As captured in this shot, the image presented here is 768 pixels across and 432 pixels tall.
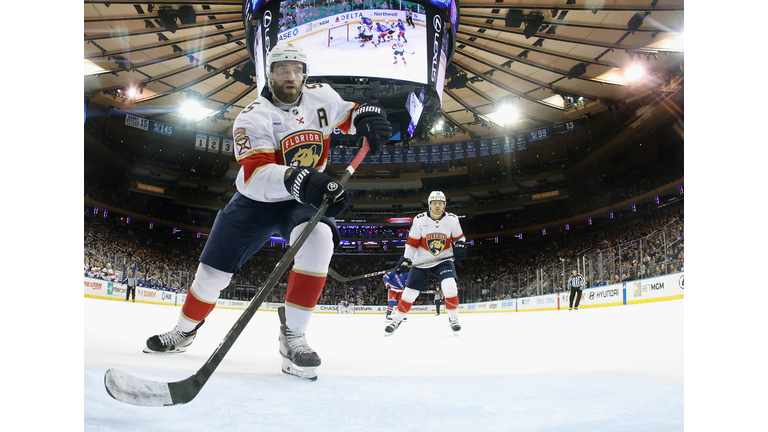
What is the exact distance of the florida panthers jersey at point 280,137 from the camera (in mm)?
1537

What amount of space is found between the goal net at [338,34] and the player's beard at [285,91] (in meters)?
3.56

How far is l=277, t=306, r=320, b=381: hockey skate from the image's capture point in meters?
1.50

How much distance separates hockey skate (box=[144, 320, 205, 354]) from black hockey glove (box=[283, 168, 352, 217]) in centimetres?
92

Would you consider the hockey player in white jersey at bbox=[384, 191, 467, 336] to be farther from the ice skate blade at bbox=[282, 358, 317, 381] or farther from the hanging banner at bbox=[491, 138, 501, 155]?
the hanging banner at bbox=[491, 138, 501, 155]

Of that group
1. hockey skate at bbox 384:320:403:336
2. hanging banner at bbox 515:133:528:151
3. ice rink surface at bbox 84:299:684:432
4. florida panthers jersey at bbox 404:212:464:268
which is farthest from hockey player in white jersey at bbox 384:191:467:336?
hanging banner at bbox 515:133:528:151

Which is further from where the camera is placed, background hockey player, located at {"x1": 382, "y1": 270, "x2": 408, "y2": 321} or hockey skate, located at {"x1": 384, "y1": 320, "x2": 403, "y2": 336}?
background hockey player, located at {"x1": 382, "y1": 270, "x2": 408, "y2": 321}

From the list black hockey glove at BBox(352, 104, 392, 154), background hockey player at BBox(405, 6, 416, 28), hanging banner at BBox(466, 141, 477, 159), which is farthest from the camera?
hanging banner at BBox(466, 141, 477, 159)

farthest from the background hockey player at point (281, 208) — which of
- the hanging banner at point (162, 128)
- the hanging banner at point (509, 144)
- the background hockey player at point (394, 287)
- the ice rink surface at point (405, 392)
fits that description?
the hanging banner at point (509, 144)

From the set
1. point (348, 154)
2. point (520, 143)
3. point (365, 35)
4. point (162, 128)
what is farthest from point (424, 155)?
point (162, 128)

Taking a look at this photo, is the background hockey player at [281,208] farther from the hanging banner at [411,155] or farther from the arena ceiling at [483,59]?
the hanging banner at [411,155]

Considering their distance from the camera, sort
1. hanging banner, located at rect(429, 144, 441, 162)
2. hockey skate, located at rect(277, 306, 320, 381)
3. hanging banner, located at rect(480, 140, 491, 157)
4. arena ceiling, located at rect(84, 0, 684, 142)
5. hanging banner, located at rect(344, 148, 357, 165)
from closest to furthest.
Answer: hockey skate, located at rect(277, 306, 320, 381) < arena ceiling, located at rect(84, 0, 684, 142) < hanging banner, located at rect(344, 148, 357, 165) < hanging banner, located at rect(480, 140, 491, 157) < hanging banner, located at rect(429, 144, 441, 162)
